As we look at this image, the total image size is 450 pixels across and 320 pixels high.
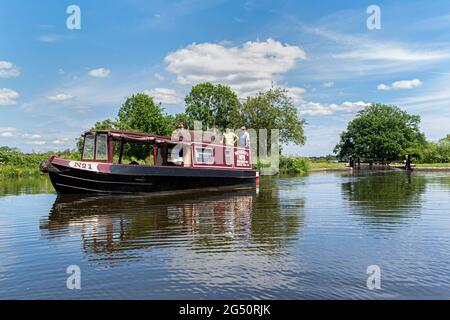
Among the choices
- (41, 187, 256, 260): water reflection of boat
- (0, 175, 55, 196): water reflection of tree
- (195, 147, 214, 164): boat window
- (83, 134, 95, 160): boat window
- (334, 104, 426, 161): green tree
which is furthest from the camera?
(334, 104, 426, 161): green tree

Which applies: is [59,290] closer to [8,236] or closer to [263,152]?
[8,236]

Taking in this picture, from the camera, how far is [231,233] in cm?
814

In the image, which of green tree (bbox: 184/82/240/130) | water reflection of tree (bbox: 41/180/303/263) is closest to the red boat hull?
water reflection of tree (bbox: 41/180/303/263)

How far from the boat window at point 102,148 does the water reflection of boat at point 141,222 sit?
2452mm

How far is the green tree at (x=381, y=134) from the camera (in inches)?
2756

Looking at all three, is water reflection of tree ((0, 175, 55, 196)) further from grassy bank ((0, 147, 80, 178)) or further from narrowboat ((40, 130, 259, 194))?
grassy bank ((0, 147, 80, 178))

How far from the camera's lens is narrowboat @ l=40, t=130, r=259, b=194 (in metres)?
15.6

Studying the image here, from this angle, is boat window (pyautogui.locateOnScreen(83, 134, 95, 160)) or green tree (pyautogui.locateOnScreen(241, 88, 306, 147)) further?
green tree (pyautogui.locateOnScreen(241, 88, 306, 147))

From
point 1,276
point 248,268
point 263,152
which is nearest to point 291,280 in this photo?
point 248,268

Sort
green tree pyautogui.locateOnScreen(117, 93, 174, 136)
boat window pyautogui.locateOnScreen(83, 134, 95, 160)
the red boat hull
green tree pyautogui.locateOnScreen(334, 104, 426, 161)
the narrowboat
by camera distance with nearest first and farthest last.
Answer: the red boat hull < the narrowboat < boat window pyautogui.locateOnScreen(83, 134, 95, 160) < green tree pyautogui.locateOnScreen(117, 93, 174, 136) < green tree pyautogui.locateOnScreen(334, 104, 426, 161)

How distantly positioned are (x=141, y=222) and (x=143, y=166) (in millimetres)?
7266

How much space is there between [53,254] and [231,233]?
333cm

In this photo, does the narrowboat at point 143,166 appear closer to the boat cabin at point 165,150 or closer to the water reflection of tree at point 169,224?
the boat cabin at point 165,150

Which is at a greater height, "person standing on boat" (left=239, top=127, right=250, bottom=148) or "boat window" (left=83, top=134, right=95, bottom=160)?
"person standing on boat" (left=239, top=127, right=250, bottom=148)
